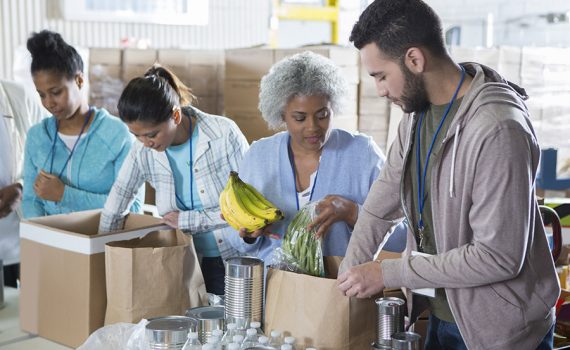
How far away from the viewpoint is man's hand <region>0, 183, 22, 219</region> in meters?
2.90

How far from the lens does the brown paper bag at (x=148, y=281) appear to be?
1.82 metres

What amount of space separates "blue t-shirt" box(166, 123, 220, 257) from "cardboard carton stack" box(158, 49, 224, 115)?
1361 millimetres

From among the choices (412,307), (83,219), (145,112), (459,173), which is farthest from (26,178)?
(459,173)

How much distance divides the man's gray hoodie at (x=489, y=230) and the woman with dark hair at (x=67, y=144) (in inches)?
53.4

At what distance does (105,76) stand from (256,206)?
6.47ft

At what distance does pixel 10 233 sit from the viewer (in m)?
3.11

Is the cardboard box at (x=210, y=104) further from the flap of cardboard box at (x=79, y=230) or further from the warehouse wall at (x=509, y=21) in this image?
the warehouse wall at (x=509, y=21)

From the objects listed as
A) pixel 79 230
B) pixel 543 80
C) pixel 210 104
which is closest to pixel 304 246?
pixel 79 230

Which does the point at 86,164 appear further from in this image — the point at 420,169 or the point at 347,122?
the point at 420,169

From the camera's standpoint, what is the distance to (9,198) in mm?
2918

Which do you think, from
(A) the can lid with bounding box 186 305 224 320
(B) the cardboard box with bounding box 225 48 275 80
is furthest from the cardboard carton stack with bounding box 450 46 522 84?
(A) the can lid with bounding box 186 305 224 320

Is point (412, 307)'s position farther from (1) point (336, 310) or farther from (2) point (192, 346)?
(2) point (192, 346)

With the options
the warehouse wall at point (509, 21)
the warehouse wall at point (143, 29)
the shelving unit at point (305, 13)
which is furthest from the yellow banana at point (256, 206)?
the shelving unit at point (305, 13)

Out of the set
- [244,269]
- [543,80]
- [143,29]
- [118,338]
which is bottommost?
[118,338]
